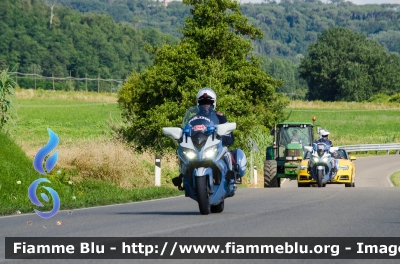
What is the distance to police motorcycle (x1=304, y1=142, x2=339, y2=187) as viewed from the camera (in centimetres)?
2880

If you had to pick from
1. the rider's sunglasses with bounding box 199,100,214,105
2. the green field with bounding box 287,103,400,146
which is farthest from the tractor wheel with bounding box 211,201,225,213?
the green field with bounding box 287,103,400,146

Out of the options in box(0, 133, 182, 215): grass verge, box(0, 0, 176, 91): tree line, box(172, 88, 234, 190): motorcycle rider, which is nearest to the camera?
box(172, 88, 234, 190): motorcycle rider

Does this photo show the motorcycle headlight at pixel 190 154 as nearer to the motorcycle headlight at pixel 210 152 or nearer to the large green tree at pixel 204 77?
the motorcycle headlight at pixel 210 152

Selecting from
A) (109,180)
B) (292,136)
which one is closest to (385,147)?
(292,136)

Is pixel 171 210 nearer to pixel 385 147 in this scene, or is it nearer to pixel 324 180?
pixel 324 180

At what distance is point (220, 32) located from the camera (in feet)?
130

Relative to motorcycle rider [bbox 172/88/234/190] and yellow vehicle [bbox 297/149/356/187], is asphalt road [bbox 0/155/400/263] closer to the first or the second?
motorcycle rider [bbox 172/88/234/190]

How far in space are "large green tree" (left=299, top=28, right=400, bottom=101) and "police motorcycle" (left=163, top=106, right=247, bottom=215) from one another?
142828 mm

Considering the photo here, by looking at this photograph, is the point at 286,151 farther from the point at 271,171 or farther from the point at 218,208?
the point at 218,208

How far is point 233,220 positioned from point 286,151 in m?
20.2

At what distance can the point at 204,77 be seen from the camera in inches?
1483

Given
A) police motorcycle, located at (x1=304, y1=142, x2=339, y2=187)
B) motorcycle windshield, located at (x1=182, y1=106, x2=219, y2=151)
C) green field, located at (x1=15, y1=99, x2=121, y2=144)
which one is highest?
motorcycle windshield, located at (x1=182, y1=106, x2=219, y2=151)

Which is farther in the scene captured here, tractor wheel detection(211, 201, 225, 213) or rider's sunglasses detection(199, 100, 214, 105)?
tractor wheel detection(211, 201, 225, 213)

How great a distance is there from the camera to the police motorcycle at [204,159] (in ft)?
44.4
